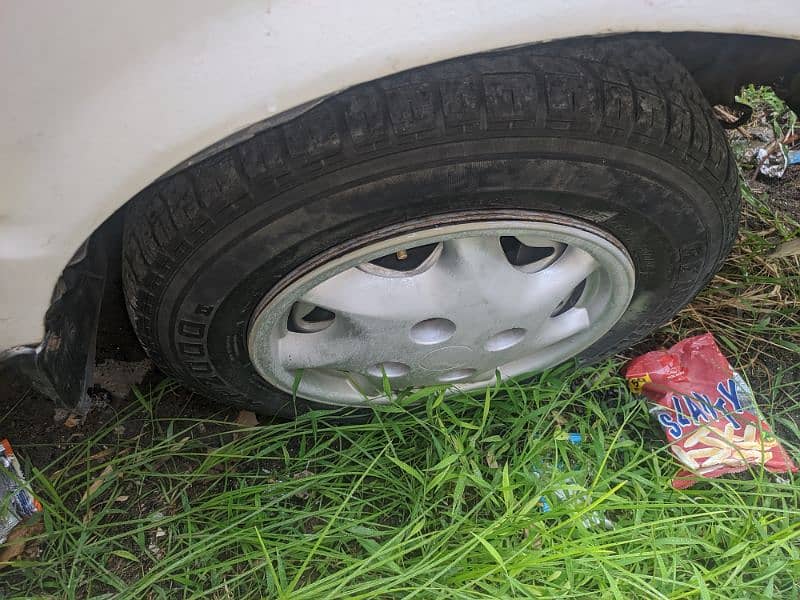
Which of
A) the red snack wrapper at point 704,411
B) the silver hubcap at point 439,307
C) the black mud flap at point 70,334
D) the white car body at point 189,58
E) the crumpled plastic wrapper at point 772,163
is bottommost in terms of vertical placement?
the red snack wrapper at point 704,411

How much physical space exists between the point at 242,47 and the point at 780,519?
4.95ft

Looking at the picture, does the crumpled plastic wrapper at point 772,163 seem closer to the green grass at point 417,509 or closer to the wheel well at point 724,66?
the green grass at point 417,509

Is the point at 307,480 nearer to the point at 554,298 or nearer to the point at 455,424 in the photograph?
the point at 455,424

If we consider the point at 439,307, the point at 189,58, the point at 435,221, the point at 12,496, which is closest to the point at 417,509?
the point at 439,307

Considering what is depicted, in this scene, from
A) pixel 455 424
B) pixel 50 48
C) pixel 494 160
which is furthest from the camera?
pixel 455 424

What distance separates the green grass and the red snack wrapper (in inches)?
1.8

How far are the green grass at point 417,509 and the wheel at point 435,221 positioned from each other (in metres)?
0.24

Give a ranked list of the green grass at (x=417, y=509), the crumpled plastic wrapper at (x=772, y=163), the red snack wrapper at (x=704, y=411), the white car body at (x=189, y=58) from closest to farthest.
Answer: the white car body at (x=189, y=58) → the green grass at (x=417, y=509) → the red snack wrapper at (x=704, y=411) → the crumpled plastic wrapper at (x=772, y=163)

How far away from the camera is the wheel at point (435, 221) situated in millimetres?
989

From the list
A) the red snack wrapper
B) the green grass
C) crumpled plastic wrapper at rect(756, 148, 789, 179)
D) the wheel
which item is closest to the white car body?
the wheel

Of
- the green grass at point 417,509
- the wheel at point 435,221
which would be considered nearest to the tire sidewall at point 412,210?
the wheel at point 435,221

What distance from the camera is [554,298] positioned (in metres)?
1.37

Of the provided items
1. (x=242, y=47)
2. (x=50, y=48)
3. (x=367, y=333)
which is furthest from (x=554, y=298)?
(x=50, y=48)

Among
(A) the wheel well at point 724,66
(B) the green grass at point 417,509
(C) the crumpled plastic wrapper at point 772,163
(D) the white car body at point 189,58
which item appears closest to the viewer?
(D) the white car body at point 189,58
